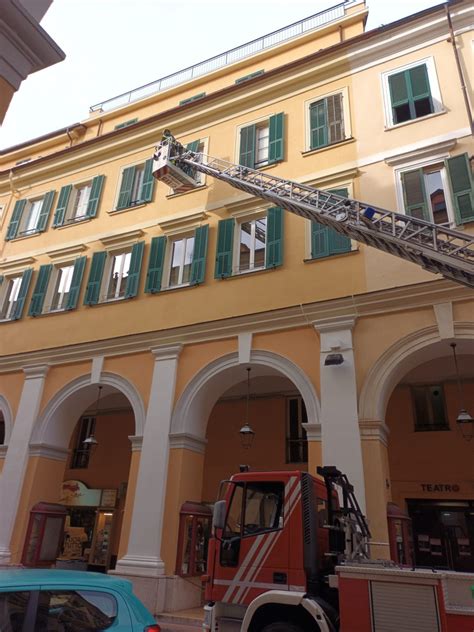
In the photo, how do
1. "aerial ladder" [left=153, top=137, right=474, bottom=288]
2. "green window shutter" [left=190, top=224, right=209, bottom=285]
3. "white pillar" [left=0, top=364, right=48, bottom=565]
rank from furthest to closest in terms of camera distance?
"green window shutter" [left=190, top=224, right=209, bottom=285], "white pillar" [left=0, top=364, right=48, bottom=565], "aerial ladder" [left=153, top=137, right=474, bottom=288]

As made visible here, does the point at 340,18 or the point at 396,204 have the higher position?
the point at 340,18

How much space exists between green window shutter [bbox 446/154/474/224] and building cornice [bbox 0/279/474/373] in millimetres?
1610

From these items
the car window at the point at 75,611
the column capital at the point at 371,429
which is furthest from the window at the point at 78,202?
the car window at the point at 75,611

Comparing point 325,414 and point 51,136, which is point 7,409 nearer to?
Result: point 325,414

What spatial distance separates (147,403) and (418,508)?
7.11 metres

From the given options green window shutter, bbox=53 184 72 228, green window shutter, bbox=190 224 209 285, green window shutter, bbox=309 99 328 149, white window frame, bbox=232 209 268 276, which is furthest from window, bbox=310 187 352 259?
green window shutter, bbox=53 184 72 228

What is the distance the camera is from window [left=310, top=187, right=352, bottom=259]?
11.5m

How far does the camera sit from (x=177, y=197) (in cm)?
1480

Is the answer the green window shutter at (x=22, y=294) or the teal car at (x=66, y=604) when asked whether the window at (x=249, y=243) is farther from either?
the teal car at (x=66, y=604)

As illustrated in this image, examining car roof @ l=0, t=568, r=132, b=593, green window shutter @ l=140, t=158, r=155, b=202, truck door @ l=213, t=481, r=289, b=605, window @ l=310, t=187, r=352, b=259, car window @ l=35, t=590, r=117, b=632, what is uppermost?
green window shutter @ l=140, t=158, r=155, b=202

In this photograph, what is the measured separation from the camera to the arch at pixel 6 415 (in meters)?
14.0

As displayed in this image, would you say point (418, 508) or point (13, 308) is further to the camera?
point (13, 308)

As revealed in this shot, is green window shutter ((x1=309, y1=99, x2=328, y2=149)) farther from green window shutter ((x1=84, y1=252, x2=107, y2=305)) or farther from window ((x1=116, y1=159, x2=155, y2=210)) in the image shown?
green window shutter ((x1=84, y1=252, x2=107, y2=305))

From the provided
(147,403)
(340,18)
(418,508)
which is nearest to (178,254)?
(147,403)
